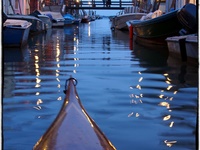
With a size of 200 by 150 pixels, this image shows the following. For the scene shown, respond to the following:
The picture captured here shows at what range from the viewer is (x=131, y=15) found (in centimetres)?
3862

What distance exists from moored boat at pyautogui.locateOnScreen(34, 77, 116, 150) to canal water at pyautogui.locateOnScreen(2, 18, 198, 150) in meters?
0.85

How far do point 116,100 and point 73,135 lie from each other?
3.85 metres

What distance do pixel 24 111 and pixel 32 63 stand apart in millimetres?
6336

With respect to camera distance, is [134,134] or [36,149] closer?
[36,149]

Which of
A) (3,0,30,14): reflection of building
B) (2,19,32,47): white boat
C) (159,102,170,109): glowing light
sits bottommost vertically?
(3,0,30,14): reflection of building

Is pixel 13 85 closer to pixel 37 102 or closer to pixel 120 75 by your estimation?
pixel 37 102

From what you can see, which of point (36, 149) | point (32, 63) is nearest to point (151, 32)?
point (32, 63)

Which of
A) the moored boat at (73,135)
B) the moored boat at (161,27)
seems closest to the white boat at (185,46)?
the moored boat at (161,27)

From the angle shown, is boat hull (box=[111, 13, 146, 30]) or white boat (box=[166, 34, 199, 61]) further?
boat hull (box=[111, 13, 146, 30])

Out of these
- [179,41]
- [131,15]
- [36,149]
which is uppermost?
[36,149]

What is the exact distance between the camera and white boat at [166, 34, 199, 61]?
11.6 metres

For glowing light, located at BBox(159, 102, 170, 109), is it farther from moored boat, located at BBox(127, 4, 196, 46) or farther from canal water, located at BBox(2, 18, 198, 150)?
moored boat, located at BBox(127, 4, 196, 46)

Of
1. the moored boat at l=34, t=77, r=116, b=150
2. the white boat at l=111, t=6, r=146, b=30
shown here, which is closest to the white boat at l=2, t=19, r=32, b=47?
the moored boat at l=34, t=77, r=116, b=150

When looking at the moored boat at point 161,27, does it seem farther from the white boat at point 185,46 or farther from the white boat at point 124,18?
the white boat at point 124,18
